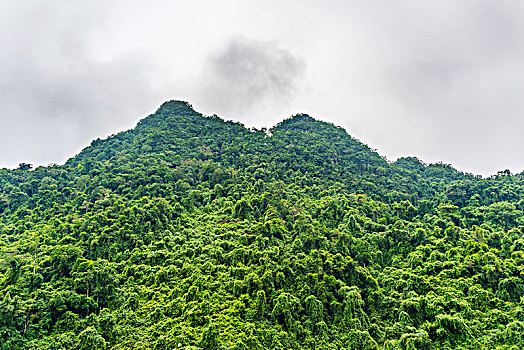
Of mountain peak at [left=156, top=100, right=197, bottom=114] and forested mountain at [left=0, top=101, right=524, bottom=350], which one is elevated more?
mountain peak at [left=156, top=100, right=197, bottom=114]

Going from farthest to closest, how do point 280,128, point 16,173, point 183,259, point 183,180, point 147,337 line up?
point 280,128 < point 16,173 < point 183,180 < point 183,259 < point 147,337

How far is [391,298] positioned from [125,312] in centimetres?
1495

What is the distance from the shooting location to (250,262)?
21047mm

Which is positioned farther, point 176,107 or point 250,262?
point 176,107

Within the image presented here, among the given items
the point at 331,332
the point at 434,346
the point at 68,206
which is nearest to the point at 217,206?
the point at 68,206

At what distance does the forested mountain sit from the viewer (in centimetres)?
1662

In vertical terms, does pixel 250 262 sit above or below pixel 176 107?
below

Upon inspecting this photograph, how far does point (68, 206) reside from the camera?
2856cm

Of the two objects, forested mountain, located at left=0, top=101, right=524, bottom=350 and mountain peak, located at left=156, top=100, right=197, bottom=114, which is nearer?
forested mountain, located at left=0, top=101, right=524, bottom=350

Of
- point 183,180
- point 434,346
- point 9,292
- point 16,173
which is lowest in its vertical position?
point 434,346

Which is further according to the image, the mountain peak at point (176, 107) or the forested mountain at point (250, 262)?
the mountain peak at point (176, 107)

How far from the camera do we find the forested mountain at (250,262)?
16.6 meters

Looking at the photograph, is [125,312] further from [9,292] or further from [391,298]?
[391,298]

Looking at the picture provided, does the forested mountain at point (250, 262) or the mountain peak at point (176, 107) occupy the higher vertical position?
the mountain peak at point (176, 107)
